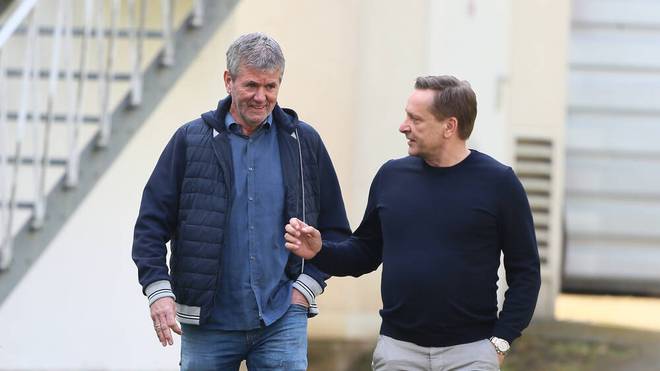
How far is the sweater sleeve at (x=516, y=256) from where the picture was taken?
4.82m

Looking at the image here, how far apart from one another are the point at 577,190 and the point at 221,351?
7.47 meters

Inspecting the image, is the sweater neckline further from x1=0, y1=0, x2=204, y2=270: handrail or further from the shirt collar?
x1=0, y1=0, x2=204, y2=270: handrail

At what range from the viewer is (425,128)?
484 cm

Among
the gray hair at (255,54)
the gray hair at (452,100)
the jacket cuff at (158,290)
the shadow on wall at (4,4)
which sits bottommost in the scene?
the jacket cuff at (158,290)

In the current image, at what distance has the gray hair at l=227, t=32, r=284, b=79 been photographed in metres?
4.94

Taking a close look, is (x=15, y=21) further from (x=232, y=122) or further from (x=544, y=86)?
(x=544, y=86)

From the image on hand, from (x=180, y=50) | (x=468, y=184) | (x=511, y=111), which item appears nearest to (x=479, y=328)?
(x=468, y=184)

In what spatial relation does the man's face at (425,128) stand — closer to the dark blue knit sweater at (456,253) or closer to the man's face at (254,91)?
the dark blue knit sweater at (456,253)

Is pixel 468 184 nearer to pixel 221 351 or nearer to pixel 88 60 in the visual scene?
pixel 221 351

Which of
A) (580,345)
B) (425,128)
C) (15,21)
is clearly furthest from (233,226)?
(580,345)

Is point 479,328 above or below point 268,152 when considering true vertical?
below

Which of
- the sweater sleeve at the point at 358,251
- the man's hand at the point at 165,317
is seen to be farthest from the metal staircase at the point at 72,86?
the sweater sleeve at the point at 358,251

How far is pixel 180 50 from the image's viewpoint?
7801 mm

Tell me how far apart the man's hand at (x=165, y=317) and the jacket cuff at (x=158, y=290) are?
0.7 inches
